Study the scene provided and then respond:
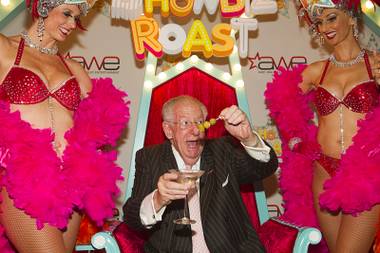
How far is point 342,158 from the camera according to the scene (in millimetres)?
2998

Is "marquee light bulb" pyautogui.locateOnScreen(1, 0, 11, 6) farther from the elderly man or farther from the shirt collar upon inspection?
the shirt collar

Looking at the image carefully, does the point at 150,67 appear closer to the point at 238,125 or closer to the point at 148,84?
the point at 148,84

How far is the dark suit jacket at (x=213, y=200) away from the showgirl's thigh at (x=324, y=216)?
451 mm

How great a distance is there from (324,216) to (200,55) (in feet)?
5.54

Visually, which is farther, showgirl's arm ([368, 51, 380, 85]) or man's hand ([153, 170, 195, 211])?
showgirl's arm ([368, 51, 380, 85])

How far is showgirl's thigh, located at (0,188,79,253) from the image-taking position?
104 inches

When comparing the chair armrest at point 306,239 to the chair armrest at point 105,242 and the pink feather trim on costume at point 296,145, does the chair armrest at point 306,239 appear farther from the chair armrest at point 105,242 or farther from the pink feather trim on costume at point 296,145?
the chair armrest at point 105,242

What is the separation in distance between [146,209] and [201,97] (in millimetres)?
1251

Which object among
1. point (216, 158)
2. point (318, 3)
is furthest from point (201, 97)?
point (318, 3)

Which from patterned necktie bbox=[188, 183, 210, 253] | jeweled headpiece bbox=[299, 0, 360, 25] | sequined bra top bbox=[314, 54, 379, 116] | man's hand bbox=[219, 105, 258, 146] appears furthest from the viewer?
jeweled headpiece bbox=[299, 0, 360, 25]

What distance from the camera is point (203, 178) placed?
2.84 m

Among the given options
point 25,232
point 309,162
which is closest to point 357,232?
point 309,162

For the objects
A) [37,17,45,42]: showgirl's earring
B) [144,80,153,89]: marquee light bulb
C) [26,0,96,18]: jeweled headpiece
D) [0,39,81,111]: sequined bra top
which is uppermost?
[26,0,96,18]: jeweled headpiece

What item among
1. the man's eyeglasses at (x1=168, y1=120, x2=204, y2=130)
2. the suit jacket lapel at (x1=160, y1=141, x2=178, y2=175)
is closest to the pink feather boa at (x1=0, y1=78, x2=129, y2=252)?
the suit jacket lapel at (x1=160, y1=141, x2=178, y2=175)
